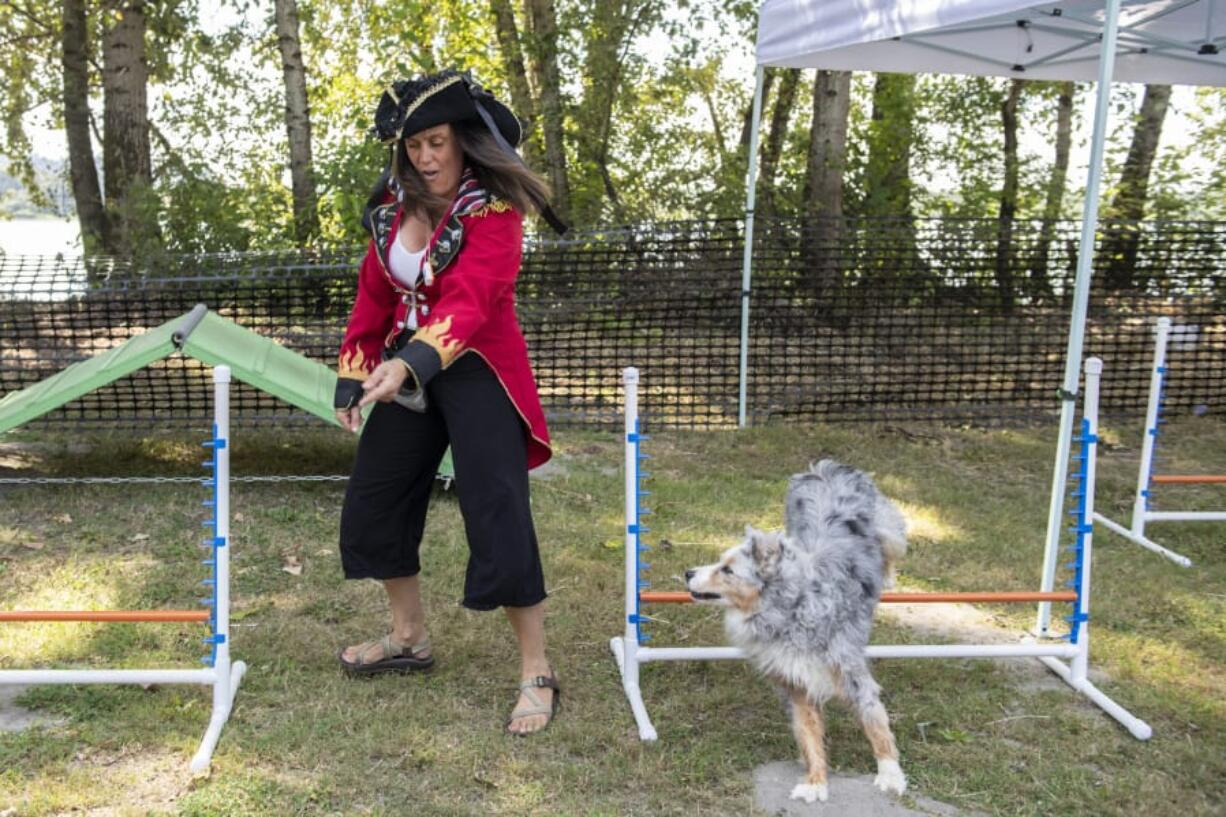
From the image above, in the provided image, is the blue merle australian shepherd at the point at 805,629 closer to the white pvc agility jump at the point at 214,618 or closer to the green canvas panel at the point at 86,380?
the white pvc agility jump at the point at 214,618

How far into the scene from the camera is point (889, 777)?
2.99 m

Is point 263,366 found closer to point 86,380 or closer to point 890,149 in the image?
point 86,380

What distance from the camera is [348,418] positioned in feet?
10.7

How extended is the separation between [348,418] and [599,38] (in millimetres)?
9762

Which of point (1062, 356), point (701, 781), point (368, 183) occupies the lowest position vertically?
point (701, 781)

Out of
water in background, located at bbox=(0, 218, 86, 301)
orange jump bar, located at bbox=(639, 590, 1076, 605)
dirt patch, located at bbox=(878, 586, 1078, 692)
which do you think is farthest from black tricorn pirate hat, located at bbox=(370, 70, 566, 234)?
water in background, located at bbox=(0, 218, 86, 301)

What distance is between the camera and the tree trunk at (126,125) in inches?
401

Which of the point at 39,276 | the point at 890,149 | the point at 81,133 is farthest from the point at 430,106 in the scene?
the point at 81,133

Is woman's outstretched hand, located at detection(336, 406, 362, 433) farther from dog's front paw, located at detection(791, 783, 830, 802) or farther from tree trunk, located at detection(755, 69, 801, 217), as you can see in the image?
tree trunk, located at detection(755, 69, 801, 217)

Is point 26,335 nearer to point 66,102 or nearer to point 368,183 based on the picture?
point 368,183

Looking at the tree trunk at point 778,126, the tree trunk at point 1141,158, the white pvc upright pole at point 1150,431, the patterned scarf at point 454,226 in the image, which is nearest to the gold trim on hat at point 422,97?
the patterned scarf at point 454,226

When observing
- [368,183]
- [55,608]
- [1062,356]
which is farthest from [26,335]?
[1062,356]

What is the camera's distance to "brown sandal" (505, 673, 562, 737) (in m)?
3.30

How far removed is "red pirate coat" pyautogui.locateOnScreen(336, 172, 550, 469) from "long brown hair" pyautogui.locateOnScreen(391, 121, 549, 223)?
0.04 meters
